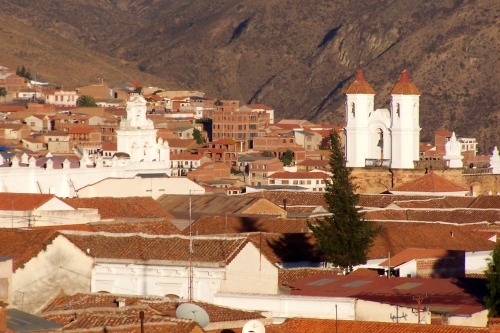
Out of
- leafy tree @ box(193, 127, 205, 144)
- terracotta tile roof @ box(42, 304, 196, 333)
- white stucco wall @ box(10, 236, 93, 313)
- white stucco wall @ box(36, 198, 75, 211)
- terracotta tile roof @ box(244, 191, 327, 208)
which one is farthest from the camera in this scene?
leafy tree @ box(193, 127, 205, 144)

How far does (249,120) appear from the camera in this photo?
155 metres

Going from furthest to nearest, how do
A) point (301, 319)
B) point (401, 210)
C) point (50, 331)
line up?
point (401, 210) → point (301, 319) → point (50, 331)

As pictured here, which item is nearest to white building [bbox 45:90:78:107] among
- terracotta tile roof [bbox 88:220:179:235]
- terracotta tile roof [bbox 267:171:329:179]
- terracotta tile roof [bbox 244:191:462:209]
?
terracotta tile roof [bbox 267:171:329:179]

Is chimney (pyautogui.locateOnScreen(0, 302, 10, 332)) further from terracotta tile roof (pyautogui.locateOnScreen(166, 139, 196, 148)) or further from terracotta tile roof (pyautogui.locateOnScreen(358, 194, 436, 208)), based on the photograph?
terracotta tile roof (pyautogui.locateOnScreen(166, 139, 196, 148))

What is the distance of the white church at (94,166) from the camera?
76.7 meters

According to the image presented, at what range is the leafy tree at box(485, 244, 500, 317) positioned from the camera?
1353 inches

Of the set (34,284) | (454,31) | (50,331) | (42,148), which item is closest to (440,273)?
(34,284)

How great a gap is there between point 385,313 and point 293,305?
2533 millimetres

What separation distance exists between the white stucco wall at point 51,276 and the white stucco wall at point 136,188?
32.1 meters

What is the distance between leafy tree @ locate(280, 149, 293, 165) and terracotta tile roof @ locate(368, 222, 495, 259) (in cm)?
8293

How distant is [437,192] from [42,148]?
63949 mm

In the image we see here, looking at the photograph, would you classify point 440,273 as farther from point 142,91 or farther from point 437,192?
point 142,91

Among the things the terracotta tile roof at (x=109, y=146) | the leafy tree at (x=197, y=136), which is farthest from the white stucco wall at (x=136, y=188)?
the leafy tree at (x=197, y=136)

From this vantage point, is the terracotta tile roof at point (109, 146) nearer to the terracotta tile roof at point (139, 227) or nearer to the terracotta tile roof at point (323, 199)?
the terracotta tile roof at point (323, 199)
